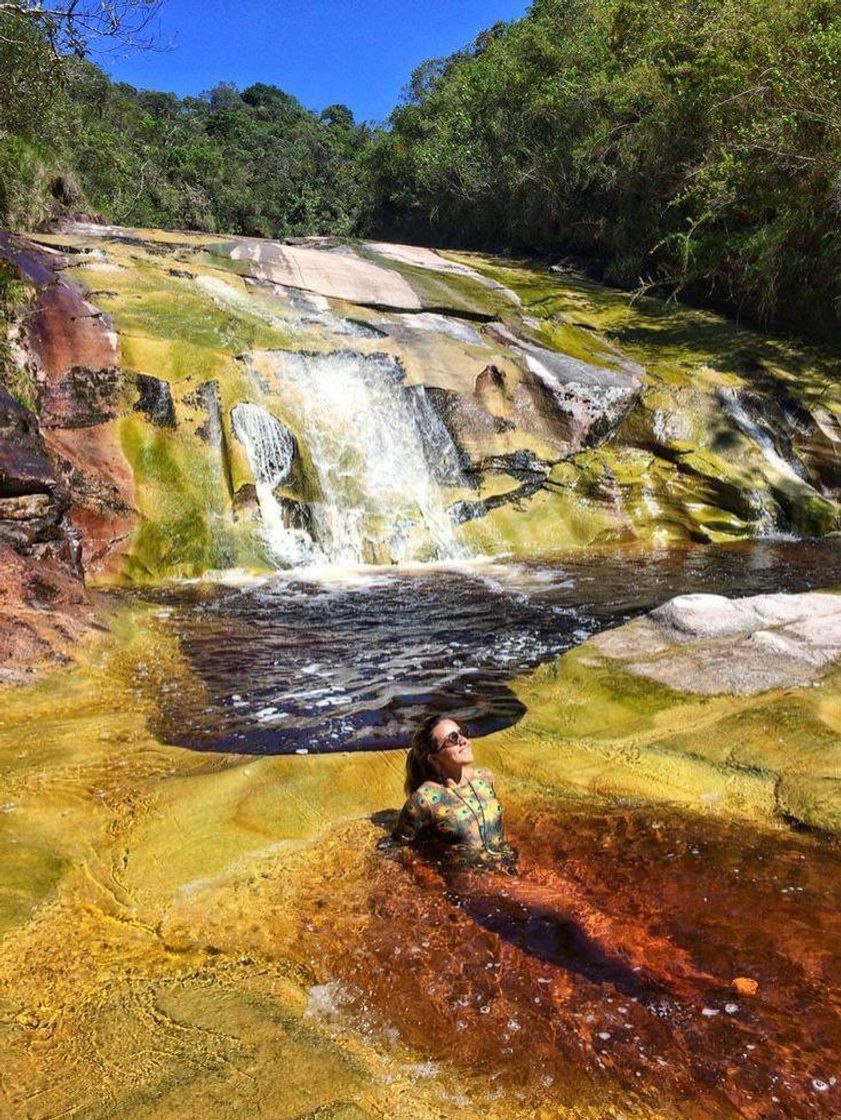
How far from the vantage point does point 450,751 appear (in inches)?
150

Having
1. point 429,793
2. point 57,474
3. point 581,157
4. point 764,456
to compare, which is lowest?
point 429,793

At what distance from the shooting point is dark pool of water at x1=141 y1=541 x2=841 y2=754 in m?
5.80

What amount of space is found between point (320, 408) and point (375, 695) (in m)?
7.35

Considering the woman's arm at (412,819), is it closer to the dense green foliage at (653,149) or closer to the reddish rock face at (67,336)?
the reddish rock face at (67,336)

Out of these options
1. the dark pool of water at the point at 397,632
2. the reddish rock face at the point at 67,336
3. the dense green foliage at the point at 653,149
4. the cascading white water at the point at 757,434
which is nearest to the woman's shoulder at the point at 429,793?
the dark pool of water at the point at 397,632

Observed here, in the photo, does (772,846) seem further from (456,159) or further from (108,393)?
(456,159)

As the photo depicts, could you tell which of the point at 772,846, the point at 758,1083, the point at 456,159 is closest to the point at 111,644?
the point at 772,846

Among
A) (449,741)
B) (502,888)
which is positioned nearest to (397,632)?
(449,741)

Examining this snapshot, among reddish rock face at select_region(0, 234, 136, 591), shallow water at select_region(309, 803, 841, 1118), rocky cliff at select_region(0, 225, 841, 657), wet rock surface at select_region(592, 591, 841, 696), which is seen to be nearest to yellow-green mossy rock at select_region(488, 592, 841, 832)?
wet rock surface at select_region(592, 591, 841, 696)

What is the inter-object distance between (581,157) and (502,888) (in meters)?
23.2

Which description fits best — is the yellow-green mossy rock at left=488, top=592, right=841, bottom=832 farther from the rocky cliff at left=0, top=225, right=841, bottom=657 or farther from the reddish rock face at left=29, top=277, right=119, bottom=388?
the reddish rock face at left=29, top=277, right=119, bottom=388

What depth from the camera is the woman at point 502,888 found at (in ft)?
9.38

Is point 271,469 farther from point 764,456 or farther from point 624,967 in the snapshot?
point 624,967

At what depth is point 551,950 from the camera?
117 inches
